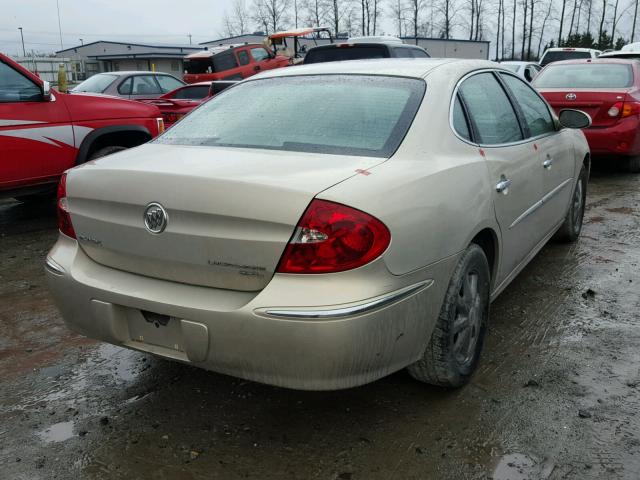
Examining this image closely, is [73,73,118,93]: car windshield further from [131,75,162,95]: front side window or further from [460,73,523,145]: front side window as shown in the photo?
[460,73,523,145]: front side window

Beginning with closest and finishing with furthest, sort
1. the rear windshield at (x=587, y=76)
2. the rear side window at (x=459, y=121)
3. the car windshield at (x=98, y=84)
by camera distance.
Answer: the rear side window at (x=459, y=121) → the rear windshield at (x=587, y=76) → the car windshield at (x=98, y=84)

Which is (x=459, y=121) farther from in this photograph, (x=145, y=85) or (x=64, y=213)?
(x=145, y=85)

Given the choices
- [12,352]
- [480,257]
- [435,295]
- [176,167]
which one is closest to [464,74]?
[480,257]

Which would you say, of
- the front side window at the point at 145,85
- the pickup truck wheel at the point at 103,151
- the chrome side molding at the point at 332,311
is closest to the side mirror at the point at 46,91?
the pickup truck wheel at the point at 103,151

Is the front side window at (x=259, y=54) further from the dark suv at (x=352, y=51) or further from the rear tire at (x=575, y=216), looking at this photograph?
the rear tire at (x=575, y=216)

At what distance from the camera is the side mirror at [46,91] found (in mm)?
5730

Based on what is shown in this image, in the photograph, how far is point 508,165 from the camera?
10.8ft

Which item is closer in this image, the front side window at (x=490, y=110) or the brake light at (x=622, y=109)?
the front side window at (x=490, y=110)

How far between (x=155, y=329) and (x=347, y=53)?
8.19 m

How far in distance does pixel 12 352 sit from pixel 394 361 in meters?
2.30

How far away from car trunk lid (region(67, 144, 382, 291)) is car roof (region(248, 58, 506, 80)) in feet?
2.69

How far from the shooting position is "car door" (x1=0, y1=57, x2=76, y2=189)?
18.2ft

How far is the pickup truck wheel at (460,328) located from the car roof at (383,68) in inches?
37.7

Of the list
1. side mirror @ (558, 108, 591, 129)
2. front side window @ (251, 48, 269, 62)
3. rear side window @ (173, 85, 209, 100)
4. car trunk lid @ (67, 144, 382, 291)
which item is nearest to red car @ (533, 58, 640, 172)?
side mirror @ (558, 108, 591, 129)
